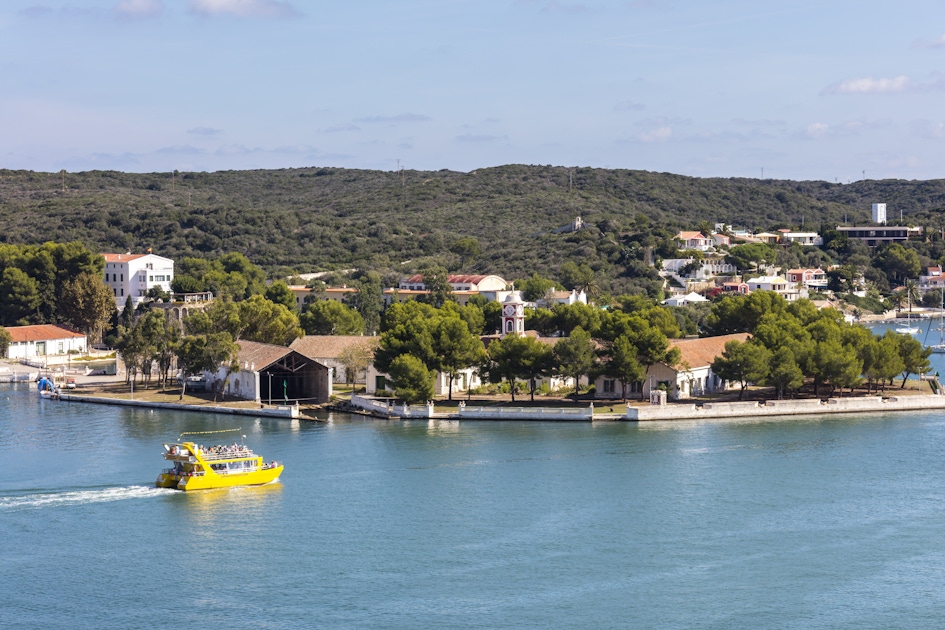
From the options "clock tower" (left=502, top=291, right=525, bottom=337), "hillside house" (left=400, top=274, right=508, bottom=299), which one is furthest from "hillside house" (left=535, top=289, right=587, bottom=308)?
"clock tower" (left=502, top=291, right=525, bottom=337)

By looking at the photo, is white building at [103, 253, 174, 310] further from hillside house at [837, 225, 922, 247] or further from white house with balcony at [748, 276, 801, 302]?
hillside house at [837, 225, 922, 247]

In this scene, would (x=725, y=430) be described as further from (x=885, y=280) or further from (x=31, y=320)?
(x=885, y=280)

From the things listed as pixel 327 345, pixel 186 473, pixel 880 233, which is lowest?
pixel 186 473

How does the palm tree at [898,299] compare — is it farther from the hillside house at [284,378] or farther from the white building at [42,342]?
the hillside house at [284,378]

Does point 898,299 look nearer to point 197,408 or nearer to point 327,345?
point 327,345

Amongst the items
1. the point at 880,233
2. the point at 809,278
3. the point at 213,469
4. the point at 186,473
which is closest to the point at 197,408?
the point at 213,469

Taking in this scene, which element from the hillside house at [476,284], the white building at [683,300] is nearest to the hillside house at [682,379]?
the hillside house at [476,284]

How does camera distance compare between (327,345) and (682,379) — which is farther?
(327,345)
